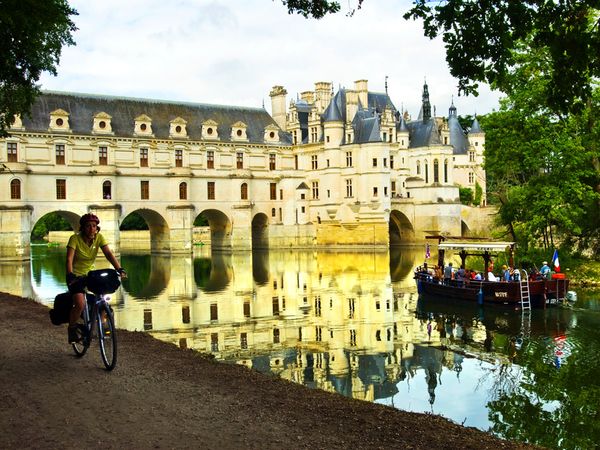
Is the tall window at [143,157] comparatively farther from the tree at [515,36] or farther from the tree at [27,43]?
the tree at [515,36]

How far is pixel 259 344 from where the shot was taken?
16734mm

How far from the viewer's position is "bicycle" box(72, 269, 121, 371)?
321 inches

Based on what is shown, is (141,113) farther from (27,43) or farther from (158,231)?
(27,43)

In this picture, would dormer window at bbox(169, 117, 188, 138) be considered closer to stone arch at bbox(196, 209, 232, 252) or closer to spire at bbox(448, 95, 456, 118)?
stone arch at bbox(196, 209, 232, 252)

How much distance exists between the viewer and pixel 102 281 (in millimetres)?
8164

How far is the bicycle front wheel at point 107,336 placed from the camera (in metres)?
8.29

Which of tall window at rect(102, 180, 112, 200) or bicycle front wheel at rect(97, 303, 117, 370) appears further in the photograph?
tall window at rect(102, 180, 112, 200)

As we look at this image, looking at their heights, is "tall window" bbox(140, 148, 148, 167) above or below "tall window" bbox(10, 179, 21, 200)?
above

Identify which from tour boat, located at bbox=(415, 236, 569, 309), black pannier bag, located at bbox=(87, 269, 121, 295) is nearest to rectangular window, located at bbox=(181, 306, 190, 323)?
tour boat, located at bbox=(415, 236, 569, 309)

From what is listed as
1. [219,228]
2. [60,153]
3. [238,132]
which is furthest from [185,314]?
[238,132]

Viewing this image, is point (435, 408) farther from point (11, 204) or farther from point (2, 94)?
point (11, 204)

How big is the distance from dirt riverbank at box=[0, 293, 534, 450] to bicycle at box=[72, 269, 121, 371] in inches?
11.4

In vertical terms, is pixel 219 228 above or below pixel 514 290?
above

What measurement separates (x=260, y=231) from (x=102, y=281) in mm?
48000
